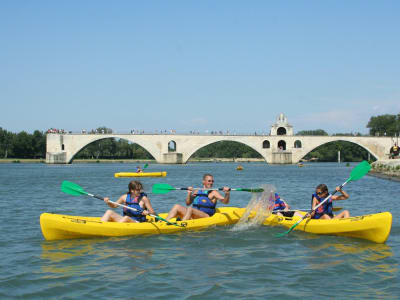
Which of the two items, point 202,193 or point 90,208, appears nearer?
point 202,193

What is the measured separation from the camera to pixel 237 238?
10352mm

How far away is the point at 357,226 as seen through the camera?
9.80 m

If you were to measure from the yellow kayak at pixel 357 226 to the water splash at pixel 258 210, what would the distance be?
82cm

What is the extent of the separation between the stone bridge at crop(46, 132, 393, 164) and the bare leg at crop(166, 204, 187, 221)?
233 feet

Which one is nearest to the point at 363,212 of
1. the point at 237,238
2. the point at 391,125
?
the point at 237,238

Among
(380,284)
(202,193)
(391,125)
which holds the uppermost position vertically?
(391,125)

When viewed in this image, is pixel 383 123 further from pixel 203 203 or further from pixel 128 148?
pixel 203 203

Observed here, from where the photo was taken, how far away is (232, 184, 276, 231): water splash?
11.7 metres

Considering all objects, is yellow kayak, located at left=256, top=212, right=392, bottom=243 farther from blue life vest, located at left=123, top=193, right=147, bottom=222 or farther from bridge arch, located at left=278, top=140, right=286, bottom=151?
bridge arch, located at left=278, top=140, right=286, bottom=151

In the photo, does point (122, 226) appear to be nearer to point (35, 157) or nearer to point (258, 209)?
point (258, 209)

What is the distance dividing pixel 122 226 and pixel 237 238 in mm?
2524

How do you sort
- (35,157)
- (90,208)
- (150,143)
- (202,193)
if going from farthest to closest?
1. (35,157)
2. (150,143)
3. (90,208)
4. (202,193)

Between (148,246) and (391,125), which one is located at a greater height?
(391,125)

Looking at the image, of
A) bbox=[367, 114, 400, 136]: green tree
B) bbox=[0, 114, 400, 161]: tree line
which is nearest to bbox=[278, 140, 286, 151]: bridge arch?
bbox=[0, 114, 400, 161]: tree line
